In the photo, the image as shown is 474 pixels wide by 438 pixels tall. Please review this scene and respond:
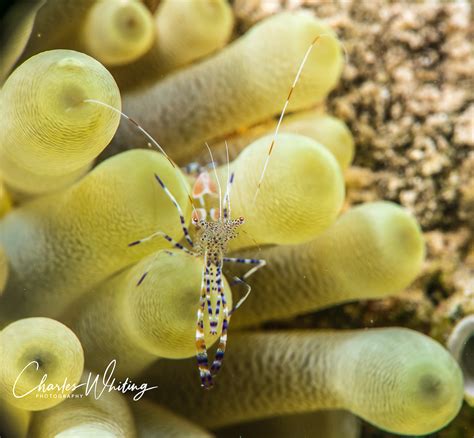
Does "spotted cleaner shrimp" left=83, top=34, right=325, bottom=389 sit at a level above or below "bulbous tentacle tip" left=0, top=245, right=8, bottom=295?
below

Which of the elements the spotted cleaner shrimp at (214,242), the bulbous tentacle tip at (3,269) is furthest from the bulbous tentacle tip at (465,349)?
the bulbous tentacle tip at (3,269)

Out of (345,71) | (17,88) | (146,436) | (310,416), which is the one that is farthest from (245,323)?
(345,71)

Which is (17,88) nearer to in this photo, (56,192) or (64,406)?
(56,192)

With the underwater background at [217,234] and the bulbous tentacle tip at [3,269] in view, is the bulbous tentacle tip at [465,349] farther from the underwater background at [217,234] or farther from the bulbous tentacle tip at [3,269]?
the bulbous tentacle tip at [3,269]

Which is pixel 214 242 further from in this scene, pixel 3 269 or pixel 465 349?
pixel 465 349

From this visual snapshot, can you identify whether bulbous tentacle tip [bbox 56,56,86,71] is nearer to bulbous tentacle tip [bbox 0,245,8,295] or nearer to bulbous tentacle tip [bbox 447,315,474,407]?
bulbous tentacle tip [bbox 0,245,8,295]

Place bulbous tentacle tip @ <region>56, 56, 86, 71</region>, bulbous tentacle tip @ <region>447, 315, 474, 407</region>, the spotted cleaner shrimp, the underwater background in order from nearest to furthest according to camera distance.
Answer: bulbous tentacle tip @ <region>56, 56, 86, 71</region> < the underwater background < the spotted cleaner shrimp < bulbous tentacle tip @ <region>447, 315, 474, 407</region>

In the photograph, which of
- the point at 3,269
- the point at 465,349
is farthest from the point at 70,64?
the point at 465,349

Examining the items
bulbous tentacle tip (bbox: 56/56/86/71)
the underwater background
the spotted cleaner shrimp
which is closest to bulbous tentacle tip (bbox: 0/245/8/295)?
the underwater background
